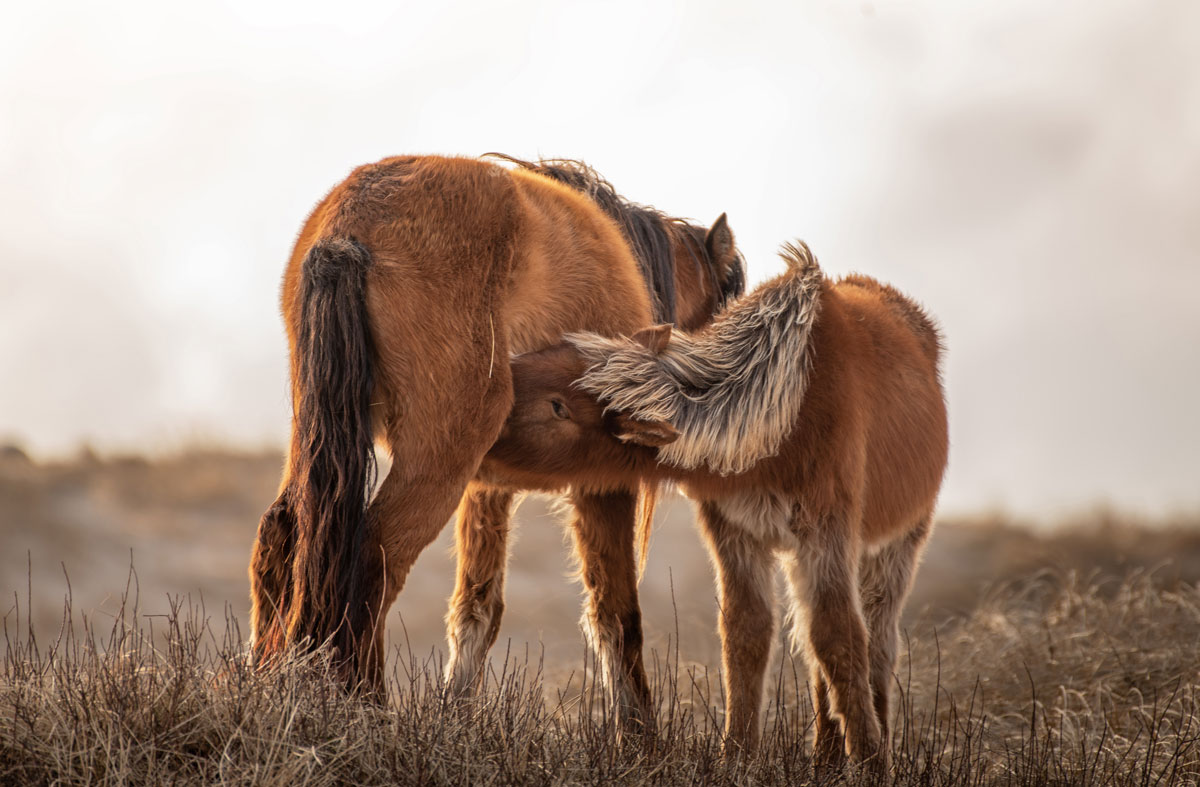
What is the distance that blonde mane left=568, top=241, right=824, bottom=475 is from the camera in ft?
13.1

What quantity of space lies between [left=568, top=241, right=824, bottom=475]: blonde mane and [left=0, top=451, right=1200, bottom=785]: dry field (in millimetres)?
894

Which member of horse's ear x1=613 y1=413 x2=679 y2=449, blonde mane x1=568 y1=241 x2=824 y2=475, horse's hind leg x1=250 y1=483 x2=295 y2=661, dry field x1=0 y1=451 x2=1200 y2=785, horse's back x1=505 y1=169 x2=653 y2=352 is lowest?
dry field x1=0 y1=451 x2=1200 y2=785

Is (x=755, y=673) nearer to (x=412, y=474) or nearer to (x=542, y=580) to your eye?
(x=412, y=474)

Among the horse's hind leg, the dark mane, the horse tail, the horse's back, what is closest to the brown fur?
the horse's back

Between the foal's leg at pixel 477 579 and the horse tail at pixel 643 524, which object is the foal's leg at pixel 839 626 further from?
the foal's leg at pixel 477 579

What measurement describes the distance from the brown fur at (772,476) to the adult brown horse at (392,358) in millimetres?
262

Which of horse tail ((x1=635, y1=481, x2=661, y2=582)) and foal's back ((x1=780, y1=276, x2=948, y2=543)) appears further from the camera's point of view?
horse tail ((x1=635, y1=481, x2=661, y2=582))

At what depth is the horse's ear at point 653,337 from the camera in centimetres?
411

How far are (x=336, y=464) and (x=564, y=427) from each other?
88 centimetres

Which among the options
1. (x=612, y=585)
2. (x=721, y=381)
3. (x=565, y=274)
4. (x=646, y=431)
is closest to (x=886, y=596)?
(x=612, y=585)

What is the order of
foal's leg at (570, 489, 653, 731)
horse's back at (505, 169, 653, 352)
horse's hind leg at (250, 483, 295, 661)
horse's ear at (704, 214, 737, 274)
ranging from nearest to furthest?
horse's hind leg at (250, 483, 295, 661)
horse's back at (505, 169, 653, 352)
foal's leg at (570, 489, 653, 731)
horse's ear at (704, 214, 737, 274)

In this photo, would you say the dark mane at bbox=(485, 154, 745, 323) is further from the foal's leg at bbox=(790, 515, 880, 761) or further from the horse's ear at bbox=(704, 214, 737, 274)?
the foal's leg at bbox=(790, 515, 880, 761)

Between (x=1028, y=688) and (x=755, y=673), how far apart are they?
338cm

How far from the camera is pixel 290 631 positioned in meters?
3.65
